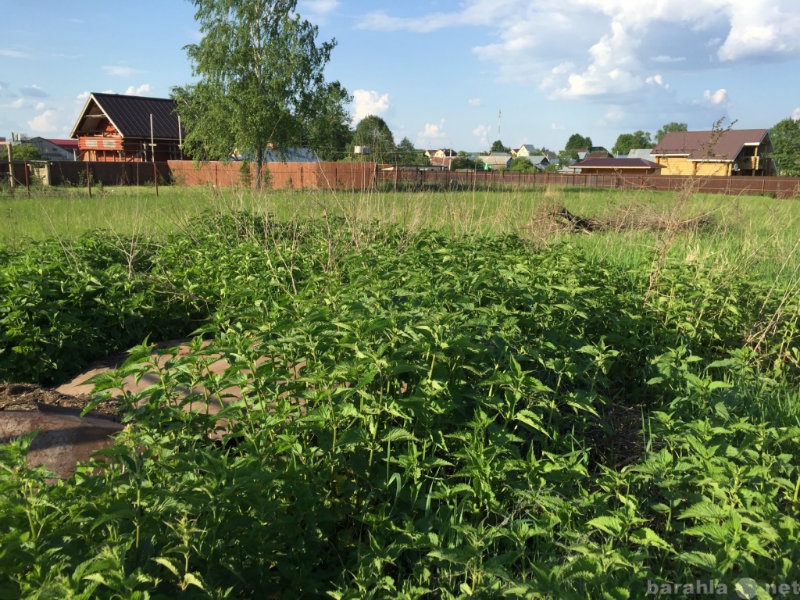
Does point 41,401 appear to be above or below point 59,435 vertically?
below

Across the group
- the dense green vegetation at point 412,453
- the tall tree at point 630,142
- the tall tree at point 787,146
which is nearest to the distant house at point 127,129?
the dense green vegetation at point 412,453

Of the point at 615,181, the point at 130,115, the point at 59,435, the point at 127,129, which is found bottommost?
the point at 59,435

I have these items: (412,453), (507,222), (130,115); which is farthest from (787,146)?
(412,453)

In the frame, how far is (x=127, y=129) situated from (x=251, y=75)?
16606mm

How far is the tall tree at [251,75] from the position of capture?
30.2 metres

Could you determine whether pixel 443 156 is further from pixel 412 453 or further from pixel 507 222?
pixel 412 453

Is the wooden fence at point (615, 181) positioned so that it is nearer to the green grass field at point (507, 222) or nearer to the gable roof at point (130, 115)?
the green grass field at point (507, 222)

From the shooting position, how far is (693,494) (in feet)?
9.33

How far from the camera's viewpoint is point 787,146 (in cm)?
6362

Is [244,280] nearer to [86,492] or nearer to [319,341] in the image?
[319,341]

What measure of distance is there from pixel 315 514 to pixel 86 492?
2.86 feet

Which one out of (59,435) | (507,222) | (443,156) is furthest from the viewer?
(443,156)

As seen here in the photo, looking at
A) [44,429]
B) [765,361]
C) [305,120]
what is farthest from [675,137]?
[44,429]

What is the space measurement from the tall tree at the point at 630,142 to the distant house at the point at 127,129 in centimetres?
11216
